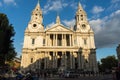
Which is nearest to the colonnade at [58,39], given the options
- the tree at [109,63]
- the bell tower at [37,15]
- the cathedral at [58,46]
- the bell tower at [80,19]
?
the cathedral at [58,46]

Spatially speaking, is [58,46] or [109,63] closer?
[58,46]

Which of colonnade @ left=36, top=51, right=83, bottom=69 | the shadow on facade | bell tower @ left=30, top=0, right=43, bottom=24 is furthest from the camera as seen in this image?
bell tower @ left=30, top=0, right=43, bottom=24

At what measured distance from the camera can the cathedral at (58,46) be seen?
5534 cm

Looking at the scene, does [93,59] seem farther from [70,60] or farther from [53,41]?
[53,41]

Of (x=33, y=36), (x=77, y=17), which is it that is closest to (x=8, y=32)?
(x=33, y=36)

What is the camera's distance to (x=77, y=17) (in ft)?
213

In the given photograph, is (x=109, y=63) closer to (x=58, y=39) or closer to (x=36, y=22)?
(x=58, y=39)

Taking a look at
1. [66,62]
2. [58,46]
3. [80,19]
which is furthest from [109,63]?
[58,46]

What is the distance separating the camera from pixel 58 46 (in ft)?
184

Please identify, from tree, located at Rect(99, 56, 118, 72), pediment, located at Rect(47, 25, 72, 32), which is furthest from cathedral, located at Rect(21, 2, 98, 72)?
tree, located at Rect(99, 56, 118, 72)

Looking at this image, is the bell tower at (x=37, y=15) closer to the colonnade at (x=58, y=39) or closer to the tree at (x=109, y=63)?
the colonnade at (x=58, y=39)

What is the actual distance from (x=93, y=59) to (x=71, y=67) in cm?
832

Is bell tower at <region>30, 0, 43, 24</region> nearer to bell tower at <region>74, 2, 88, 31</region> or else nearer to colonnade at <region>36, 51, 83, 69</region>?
bell tower at <region>74, 2, 88, 31</region>

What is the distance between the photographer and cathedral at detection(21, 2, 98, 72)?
5534 centimetres
